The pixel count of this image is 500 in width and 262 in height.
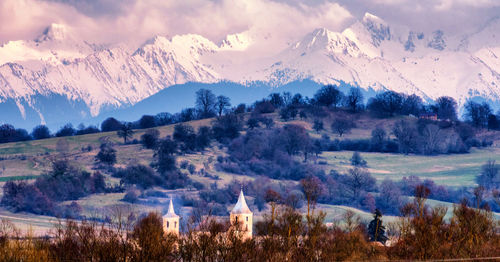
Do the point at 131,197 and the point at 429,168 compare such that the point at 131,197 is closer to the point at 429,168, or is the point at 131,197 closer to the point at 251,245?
the point at 429,168

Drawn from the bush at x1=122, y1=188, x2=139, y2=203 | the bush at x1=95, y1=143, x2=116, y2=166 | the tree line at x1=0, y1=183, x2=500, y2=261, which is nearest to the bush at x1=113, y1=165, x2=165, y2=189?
the bush at x1=95, y1=143, x2=116, y2=166

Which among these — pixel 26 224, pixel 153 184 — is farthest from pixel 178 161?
pixel 26 224

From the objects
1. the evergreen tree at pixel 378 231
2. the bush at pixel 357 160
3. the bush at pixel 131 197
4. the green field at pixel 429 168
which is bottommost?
Answer: the evergreen tree at pixel 378 231

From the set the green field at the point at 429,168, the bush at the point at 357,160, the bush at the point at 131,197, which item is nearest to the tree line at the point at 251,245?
the bush at the point at 131,197

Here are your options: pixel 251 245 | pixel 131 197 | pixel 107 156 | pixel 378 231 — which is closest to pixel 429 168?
pixel 131 197

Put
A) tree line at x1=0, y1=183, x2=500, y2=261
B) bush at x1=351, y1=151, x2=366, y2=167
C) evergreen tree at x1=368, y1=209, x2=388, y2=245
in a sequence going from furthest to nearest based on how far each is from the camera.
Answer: bush at x1=351, y1=151, x2=366, y2=167, evergreen tree at x1=368, y1=209, x2=388, y2=245, tree line at x1=0, y1=183, x2=500, y2=261

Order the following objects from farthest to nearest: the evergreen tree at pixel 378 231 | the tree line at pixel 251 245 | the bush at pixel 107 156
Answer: the bush at pixel 107 156, the evergreen tree at pixel 378 231, the tree line at pixel 251 245

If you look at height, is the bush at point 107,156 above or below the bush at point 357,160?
above

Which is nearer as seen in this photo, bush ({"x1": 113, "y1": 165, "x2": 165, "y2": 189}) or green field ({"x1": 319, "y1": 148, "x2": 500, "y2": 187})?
bush ({"x1": 113, "y1": 165, "x2": 165, "y2": 189})

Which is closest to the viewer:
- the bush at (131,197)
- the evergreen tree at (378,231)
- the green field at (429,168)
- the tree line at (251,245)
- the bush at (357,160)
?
the tree line at (251,245)

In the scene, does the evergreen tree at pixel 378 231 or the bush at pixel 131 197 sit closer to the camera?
the evergreen tree at pixel 378 231

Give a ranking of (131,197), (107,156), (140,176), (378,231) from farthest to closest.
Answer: (107,156) < (140,176) < (131,197) < (378,231)

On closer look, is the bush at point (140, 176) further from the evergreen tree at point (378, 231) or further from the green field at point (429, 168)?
the evergreen tree at point (378, 231)

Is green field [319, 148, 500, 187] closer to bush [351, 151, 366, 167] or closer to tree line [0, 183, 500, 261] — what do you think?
bush [351, 151, 366, 167]
